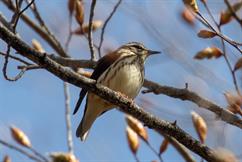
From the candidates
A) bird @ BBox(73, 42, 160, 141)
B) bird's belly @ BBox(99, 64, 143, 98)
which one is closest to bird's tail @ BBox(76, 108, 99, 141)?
bird @ BBox(73, 42, 160, 141)

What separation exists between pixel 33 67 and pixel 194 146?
6.01 feet

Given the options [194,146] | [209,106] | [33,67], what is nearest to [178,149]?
[209,106]

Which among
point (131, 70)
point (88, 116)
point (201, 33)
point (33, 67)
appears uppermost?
point (201, 33)

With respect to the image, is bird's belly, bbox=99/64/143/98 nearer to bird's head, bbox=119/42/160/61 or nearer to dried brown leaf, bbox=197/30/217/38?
bird's head, bbox=119/42/160/61

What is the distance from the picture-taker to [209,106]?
539 centimetres

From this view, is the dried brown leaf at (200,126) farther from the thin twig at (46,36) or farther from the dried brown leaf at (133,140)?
the thin twig at (46,36)

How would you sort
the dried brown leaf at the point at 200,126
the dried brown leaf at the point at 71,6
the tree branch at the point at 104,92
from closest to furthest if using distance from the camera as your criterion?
1. the tree branch at the point at 104,92
2. the dried brown leaf at the point at 200,126
3. the dried brown leaf at the point at 71,6

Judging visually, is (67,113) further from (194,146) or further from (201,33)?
(201,33)

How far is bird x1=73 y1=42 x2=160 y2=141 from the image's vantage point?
665 cm

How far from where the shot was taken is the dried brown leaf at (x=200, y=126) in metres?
4.93

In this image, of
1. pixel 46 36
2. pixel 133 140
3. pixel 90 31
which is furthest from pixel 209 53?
pixel 46 36

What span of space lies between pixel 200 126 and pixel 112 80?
191 centimetres

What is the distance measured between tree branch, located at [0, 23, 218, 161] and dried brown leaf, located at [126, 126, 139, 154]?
0.46m

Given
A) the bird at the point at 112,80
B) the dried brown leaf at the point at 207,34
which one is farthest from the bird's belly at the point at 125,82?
the dried brown leaf at the point at 207,34
